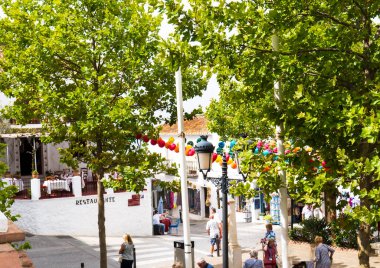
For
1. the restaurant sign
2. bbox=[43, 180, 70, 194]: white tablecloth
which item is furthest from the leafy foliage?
bbox=[43, 180, 70, 194]: white tablecloth

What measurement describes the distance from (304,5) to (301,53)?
0.75 m

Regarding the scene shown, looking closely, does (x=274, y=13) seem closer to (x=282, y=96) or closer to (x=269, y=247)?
(x=282, y=96)

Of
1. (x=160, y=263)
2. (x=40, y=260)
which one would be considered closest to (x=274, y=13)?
(x=160, y=263)

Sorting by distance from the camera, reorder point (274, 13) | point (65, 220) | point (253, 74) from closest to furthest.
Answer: point (274, 13) → point (253, 74) → point (65, 220)

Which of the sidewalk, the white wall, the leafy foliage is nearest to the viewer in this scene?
the sidewalk

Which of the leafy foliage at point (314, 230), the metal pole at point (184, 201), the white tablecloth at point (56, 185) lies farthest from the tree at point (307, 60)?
the white tablecloth at point (56, 185)

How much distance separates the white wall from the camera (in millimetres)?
22703

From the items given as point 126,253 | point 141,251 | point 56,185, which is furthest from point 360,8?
point 56,185

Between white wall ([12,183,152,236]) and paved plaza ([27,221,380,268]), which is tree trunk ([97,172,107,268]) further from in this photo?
white wall ([12,183,152,236])

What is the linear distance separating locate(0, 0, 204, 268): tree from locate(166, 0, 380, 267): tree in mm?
5530

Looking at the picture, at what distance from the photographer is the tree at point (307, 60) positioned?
7535mm

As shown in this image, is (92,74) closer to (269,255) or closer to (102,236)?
(102,236)

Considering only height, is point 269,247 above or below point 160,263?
above

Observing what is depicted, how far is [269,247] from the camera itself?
13141mm
